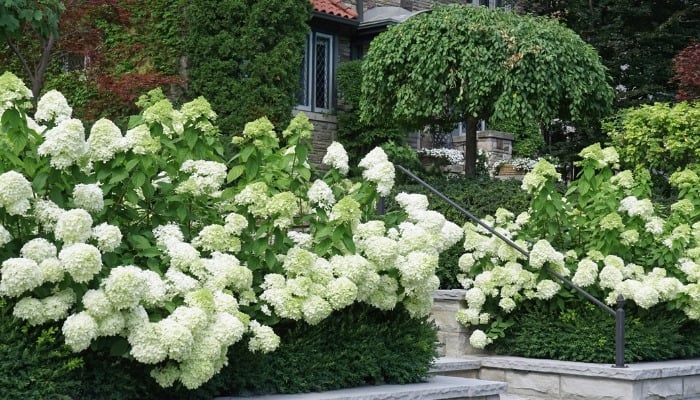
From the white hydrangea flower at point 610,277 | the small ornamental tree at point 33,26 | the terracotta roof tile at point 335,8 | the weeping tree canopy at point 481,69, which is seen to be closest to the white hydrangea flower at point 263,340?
the white hydrangea flower at point 610,277

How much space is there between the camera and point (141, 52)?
14.5 m

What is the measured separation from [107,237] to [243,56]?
31.5 ft

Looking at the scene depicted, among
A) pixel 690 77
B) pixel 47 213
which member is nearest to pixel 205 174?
pixel 47 213

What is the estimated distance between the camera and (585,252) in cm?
838

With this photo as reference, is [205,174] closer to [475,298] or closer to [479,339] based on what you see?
[475,298]

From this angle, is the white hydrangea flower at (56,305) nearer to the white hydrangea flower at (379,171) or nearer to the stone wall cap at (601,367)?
the white hydrangea flower at (379,171)

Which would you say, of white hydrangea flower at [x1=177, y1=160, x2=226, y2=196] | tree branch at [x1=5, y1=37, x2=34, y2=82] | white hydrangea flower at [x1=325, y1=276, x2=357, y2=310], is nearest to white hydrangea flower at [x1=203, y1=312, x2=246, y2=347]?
white hydrangea flower at [x1=325, y1=276, x2=357, y2=310]

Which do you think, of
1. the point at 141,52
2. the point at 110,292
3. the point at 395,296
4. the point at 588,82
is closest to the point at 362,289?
the point at 395,296

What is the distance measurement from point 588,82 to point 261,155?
7.90 meters

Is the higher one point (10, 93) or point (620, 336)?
point (10, 93)

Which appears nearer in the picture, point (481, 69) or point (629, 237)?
point (629, 237)

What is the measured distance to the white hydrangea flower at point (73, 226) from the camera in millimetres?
4781

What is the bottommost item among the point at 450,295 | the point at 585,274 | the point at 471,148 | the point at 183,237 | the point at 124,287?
the point at 450,295

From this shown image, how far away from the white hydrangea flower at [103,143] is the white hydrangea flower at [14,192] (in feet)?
1.53
